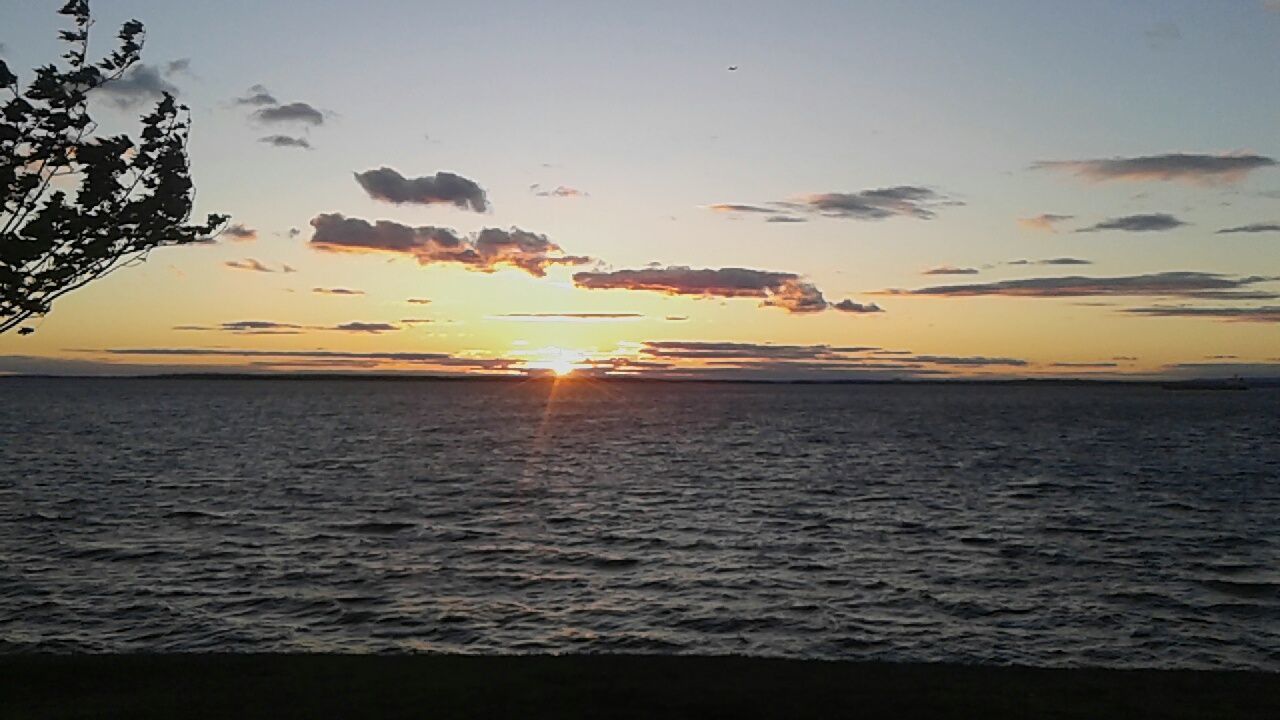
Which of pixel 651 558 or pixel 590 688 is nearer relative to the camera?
pixel 590 688

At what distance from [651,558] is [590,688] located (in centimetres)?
1893

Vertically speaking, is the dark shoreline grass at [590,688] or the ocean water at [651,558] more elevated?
the dark shoreline grass at [590,688]

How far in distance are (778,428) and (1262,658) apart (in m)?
112

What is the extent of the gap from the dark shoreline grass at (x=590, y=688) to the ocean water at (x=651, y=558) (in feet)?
17.4

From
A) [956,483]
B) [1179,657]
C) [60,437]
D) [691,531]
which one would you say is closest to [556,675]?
[1179,657]

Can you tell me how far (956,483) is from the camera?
2368 inches

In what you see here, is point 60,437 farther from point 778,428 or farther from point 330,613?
point 330,613

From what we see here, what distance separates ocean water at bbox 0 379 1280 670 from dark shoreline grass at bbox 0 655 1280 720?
5313mm

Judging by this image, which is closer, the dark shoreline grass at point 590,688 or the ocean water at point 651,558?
the dark shoreline grass at point 590,688

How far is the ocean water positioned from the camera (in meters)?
23.8

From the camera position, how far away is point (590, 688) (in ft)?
50.5

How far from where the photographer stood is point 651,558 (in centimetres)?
3422

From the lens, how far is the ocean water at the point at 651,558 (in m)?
23.8

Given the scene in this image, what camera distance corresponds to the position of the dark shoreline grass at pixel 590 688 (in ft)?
46.9
